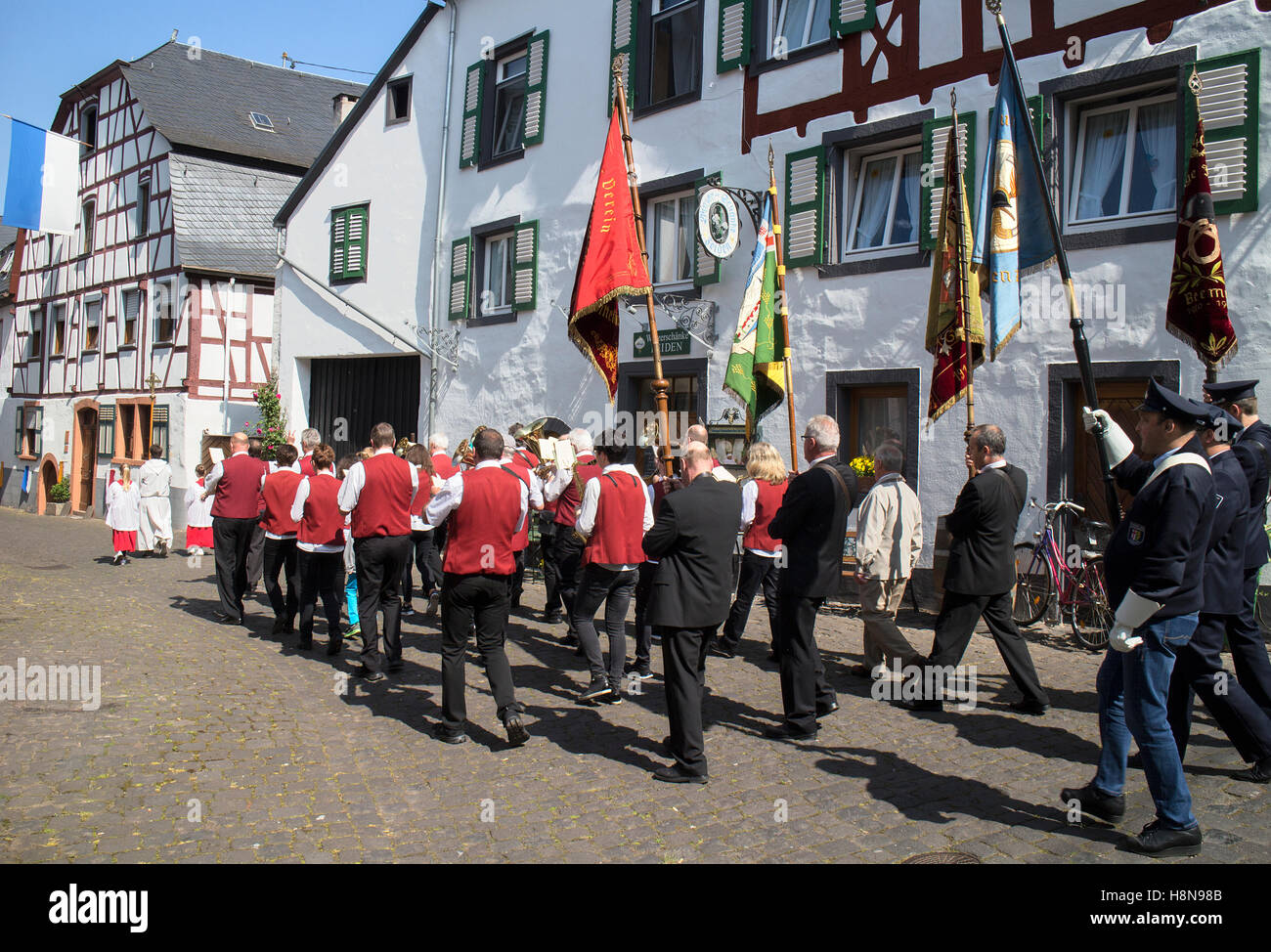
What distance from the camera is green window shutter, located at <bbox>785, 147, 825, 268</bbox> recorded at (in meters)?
11.9

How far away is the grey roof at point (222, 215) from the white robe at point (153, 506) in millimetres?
9677

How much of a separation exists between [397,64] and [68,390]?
16.6 meters

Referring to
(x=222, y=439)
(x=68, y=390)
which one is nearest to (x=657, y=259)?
(x=222, y=439)

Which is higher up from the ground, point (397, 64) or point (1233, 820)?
point (397, 64)

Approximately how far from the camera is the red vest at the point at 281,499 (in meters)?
9.15

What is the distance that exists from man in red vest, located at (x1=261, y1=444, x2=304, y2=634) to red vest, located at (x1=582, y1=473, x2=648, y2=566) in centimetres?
346

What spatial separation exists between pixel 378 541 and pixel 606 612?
6.19 ft

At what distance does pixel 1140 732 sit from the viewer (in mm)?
4203

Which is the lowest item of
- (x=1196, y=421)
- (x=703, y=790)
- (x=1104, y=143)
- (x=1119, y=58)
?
(x=703, y=790)

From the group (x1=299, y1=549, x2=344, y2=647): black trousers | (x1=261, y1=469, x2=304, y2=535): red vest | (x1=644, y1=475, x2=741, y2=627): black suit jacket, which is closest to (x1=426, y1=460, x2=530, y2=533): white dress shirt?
(x1=644, y1=475, x2=741, y2=627): black suit jacket

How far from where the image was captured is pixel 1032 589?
9555mm

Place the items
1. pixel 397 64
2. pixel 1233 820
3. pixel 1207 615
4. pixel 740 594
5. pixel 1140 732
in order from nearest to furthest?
pixel 1140 732
pixel 1233 820
pixel 1207 615
pixel 740 594
pixel 397 64

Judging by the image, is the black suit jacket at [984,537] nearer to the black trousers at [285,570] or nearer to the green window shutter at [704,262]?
the black trousers at [285,570]

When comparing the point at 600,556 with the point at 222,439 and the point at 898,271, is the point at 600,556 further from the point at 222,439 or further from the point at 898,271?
the point at 222,439
